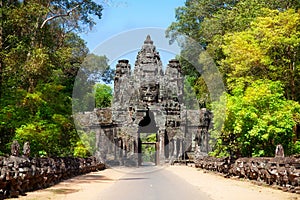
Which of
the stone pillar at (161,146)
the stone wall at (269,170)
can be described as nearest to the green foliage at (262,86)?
the stone wall at (269,170)

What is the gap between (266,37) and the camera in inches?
1057

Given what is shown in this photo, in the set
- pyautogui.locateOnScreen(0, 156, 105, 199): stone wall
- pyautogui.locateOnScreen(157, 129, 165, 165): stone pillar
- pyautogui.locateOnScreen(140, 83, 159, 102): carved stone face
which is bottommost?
pyautogui.locateOnScreen(0, 156, 105, 199): stone wall

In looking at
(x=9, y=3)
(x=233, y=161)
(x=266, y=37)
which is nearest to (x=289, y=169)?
(x=233, y=161)

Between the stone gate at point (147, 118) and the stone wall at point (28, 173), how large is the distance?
17.6 m

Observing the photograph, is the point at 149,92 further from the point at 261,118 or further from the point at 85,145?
the point at 261,118

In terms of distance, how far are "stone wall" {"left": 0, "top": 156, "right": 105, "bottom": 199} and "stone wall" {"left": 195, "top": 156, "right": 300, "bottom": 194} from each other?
9123mm

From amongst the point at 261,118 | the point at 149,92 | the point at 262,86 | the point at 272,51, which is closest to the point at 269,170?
the point at 261,118

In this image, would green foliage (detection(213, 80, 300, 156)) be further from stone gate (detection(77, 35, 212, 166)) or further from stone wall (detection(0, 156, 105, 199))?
stone gate (detection(77, 35, 212, 166))

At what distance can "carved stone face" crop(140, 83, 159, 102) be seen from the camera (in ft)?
137

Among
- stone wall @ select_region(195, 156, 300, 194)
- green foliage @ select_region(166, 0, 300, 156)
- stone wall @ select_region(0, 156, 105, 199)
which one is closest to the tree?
green foliage @ select_region(166, 0, 300, 156)

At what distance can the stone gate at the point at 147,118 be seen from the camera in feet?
129

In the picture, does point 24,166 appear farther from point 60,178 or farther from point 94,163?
point 94,163

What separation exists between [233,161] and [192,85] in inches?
1209

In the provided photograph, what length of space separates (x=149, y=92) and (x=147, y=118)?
299 centimetres
